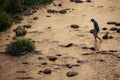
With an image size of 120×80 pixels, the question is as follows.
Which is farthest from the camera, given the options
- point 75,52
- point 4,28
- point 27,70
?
point 4,28

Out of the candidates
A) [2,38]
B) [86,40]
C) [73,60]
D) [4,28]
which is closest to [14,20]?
[4,28]

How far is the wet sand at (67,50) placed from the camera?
10.2m

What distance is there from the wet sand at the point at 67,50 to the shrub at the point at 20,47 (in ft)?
0.80

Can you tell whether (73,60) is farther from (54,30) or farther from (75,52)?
(54,30)

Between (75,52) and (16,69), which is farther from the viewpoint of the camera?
(75,52)

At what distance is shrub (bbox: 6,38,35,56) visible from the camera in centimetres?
1195

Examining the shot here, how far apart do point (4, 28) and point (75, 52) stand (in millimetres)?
5163

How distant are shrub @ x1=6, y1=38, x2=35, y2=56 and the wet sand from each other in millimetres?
243

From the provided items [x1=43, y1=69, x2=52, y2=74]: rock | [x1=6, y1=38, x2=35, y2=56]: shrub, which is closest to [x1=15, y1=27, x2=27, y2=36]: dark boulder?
[x1=6, y1=38, x2=35, y2=56]: shrub

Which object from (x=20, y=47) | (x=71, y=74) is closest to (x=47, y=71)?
(x=71, y=74)

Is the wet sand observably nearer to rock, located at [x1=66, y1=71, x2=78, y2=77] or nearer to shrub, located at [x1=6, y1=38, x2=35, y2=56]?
rock, located at [x1=66, y1=71, x2=78, y2=77]

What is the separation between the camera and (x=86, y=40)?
1277 centimetres

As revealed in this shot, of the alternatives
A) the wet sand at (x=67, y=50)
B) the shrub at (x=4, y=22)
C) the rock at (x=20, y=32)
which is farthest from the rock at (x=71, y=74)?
the shrub at (x=4, y=22)

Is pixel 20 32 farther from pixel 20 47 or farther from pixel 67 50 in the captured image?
pixel 67 50
